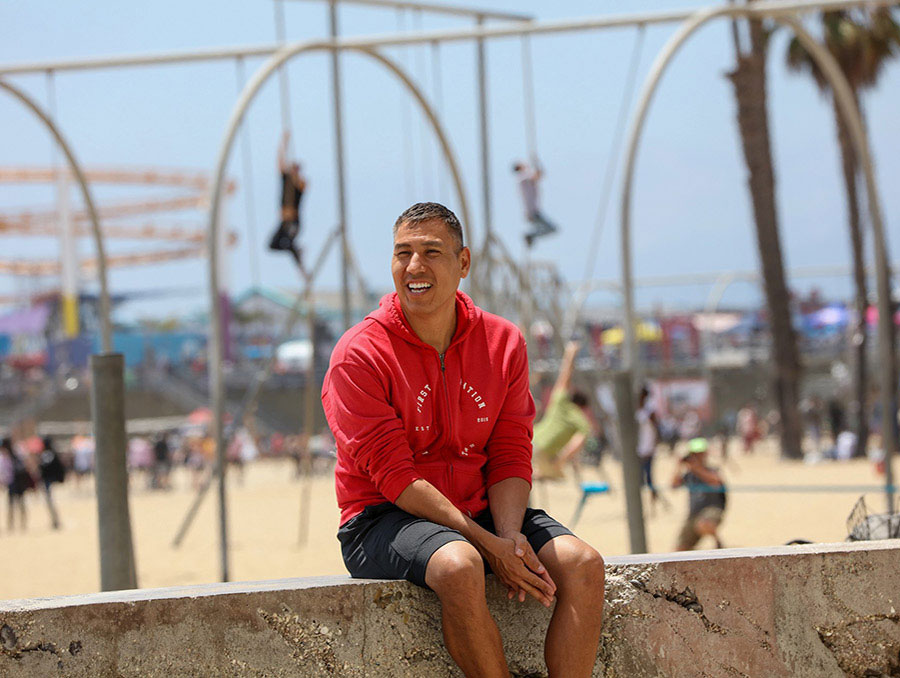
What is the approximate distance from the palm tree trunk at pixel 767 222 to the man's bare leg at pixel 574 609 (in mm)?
15967

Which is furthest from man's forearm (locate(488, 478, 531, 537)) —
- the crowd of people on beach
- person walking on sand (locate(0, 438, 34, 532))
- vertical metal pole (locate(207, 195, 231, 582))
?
the crowd of people on beach

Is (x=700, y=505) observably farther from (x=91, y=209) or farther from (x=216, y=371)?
(x=91, y=209)

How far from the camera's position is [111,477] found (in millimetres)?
4219

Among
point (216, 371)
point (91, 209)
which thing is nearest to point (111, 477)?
point (216, 371)

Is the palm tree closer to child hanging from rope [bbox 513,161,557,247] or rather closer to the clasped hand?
child hanging from rope [bbox 513,161,557,247]

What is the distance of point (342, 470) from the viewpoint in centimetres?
285

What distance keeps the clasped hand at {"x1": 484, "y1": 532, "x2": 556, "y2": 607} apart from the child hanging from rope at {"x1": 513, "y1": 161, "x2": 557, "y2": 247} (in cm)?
884

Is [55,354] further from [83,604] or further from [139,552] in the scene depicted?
[83,604]

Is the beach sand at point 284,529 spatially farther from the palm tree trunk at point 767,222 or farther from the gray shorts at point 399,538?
the gray shorts at point 399,538

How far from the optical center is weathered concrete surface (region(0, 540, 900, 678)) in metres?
2.60

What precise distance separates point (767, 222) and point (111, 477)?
15530 millimetres

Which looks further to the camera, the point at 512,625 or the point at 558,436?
the point at 558,436

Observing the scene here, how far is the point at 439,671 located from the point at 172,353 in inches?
1577

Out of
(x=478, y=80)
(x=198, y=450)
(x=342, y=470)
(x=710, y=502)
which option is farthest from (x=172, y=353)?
(x=342, y=470)
